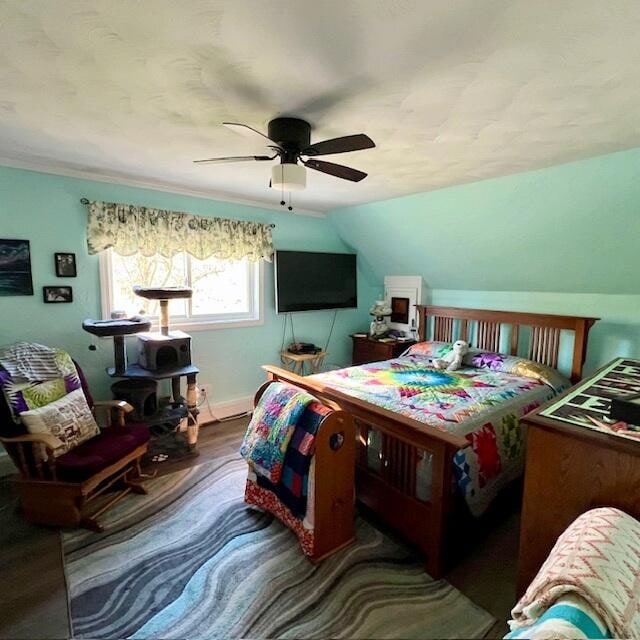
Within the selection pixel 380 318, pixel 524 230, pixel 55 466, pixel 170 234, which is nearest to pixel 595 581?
pixel 55 466

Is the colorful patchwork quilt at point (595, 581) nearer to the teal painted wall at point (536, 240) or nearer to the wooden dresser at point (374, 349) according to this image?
the teal painted wall at point (536, 240)

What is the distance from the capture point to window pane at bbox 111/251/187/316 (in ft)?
10.4

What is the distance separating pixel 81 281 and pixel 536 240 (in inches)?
152

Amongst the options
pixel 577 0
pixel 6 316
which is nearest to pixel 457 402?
pixel 577 0

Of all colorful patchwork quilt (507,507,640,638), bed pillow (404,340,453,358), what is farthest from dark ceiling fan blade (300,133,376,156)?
bed pillow (404,340,453,358)

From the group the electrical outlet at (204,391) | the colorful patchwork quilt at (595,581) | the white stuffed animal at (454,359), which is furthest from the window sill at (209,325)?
the colorful patchwork quilt at (595,581)

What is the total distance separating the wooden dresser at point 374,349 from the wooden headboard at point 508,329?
290mm

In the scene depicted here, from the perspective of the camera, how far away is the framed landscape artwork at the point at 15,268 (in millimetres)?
2619

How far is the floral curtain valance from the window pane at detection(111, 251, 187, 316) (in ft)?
0.47

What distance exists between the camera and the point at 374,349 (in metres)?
4.40

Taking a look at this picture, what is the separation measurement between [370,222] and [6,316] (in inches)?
135

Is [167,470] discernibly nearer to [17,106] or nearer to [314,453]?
[314,453]

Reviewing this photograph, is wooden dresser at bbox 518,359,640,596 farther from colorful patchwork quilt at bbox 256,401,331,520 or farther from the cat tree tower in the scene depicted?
the cat tree tower

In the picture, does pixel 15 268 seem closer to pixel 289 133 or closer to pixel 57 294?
pixel 57 294
